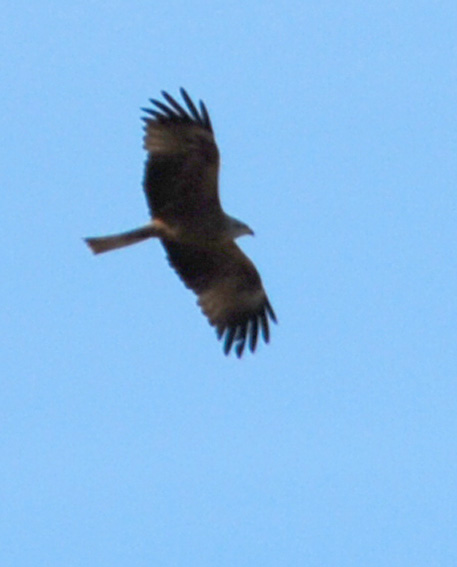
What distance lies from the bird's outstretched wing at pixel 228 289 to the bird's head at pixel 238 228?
0.34 metres

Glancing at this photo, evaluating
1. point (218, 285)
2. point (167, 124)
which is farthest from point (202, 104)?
point (218, 285)

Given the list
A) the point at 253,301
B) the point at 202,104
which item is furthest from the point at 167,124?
the point at 253,301

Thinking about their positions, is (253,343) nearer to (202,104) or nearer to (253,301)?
(253,301)

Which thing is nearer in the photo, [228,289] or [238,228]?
[238,228]

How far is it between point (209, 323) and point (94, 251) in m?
1.88

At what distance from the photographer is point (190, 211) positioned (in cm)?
2700

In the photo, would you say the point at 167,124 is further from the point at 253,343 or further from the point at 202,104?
the point at 253,343

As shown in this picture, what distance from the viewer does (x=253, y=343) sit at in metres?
28.1

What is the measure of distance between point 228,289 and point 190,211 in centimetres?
126

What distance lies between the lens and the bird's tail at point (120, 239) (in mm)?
26703

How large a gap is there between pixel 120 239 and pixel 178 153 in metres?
0.94

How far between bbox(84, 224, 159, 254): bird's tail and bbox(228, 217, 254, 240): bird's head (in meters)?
0.68

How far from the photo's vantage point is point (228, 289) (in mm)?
27984

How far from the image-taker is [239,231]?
2716 centimetres
